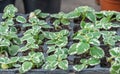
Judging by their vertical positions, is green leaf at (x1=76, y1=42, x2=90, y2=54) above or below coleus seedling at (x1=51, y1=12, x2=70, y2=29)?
below

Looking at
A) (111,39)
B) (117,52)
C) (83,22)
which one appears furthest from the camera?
(83,22)

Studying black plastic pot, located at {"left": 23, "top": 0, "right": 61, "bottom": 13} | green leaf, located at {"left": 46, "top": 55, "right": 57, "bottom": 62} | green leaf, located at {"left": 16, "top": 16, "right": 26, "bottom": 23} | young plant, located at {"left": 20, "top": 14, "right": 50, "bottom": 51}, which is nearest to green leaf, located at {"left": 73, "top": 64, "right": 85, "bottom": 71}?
green leaf, located at {"left": 46, "top": 55, "right": 57, "bottom": 62}

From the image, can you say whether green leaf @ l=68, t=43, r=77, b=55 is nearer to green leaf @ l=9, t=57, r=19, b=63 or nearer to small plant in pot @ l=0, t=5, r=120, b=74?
small plant in pot @ l=0, t=5, r=120, b=74

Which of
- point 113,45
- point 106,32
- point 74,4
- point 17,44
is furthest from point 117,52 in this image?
point 74,4

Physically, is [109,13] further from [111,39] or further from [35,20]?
[35,20]

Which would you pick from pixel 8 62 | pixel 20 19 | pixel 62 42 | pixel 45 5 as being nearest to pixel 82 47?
pixel 62 42

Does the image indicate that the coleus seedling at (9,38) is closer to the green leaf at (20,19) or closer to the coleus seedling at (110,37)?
the green leaf at (20,19)
